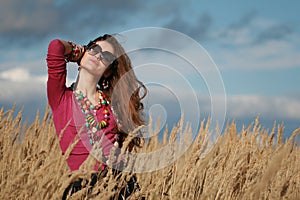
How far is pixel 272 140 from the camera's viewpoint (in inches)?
153

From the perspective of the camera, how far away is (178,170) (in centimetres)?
328

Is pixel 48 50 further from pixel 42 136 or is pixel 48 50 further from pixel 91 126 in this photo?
pixel 42 136

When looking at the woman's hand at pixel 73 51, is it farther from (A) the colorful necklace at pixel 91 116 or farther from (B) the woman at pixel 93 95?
(A) the colorful necklace at pixel 91 116

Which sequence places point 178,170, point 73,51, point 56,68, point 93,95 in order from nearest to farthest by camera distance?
point 56,68
point 73,51
point 93,95
point 178,170

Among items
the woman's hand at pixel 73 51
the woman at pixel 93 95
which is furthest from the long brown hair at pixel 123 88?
the woman's hand at pixel 73 51

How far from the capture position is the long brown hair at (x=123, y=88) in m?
2.65

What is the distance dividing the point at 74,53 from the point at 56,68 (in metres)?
0.19

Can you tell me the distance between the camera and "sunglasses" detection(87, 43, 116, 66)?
8.32ft

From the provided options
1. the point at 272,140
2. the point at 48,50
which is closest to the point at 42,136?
the point at 48,50

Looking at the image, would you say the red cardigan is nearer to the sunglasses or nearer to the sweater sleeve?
the sweater sleeve

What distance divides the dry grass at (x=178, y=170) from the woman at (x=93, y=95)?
141 millimetres

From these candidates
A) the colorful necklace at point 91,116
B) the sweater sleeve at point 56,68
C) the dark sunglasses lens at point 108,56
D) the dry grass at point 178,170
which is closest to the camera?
the dry grass at point 178,170

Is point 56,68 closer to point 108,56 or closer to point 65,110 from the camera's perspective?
point 65,110

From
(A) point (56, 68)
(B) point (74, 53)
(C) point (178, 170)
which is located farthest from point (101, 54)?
(C) point (178, 170)
